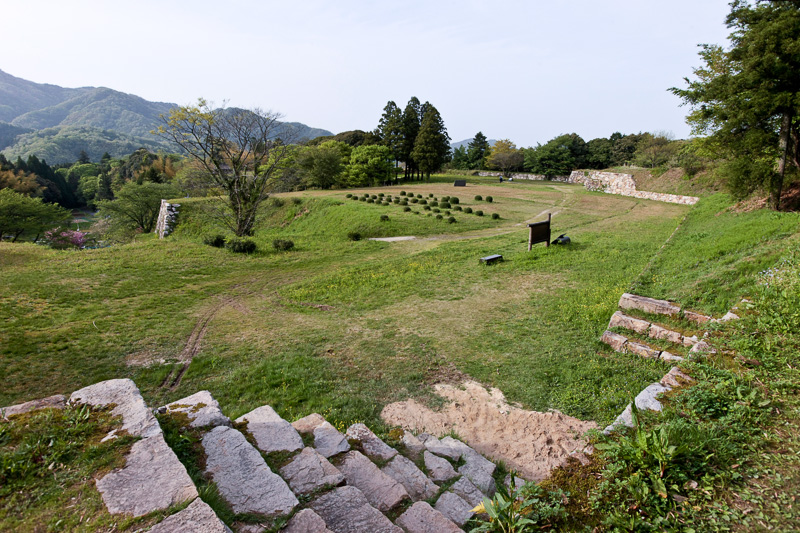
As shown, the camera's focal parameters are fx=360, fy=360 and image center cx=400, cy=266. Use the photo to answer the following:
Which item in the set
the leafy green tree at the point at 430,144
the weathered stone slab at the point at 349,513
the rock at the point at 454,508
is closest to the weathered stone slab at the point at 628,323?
the rock at the point at 454,508

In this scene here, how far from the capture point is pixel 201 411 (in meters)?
4.08

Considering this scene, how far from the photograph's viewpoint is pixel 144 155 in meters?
75.2

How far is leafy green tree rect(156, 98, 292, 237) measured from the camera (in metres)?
20.8

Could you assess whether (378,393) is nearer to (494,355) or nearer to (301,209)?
(494,355)

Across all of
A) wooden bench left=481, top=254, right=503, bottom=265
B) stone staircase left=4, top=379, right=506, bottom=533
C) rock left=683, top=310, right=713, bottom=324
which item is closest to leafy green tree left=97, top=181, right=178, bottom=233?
wooden bench left=481, top=254, right=503, bottom=265

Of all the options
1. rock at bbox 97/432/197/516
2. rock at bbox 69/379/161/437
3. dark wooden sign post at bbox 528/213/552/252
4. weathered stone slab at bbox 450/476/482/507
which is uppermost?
dark wooden sign post at bbox 528/213/552/252

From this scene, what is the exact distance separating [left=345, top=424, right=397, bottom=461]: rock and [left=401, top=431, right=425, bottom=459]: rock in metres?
0.33

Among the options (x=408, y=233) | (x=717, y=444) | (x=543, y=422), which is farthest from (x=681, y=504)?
(x=408, y=233)

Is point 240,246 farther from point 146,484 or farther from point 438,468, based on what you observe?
point 146,484

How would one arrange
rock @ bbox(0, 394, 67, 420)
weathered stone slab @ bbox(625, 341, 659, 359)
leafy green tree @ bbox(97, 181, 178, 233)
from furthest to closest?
leafy green tree @ bbox(97, 181, 178, 233), weathered stone slab @ bbox(625, 341, 659, 359), rock @ bbox(0, 394, 67, 420)

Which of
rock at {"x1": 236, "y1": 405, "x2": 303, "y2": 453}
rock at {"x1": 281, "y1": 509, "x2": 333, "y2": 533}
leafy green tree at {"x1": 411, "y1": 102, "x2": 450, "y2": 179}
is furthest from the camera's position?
leafy green tree at {"x1": 411, "y1": 102, "x2": 450, "y2": 179}

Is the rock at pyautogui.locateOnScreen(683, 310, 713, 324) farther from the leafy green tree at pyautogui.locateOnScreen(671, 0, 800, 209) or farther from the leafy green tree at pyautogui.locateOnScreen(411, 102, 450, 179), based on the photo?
the leafy green tree at pyautogui.locateOnScreen(411, 102, 450, 179)

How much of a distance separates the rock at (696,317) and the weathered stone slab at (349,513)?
7210 mm

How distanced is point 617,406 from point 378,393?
3.78 meters
